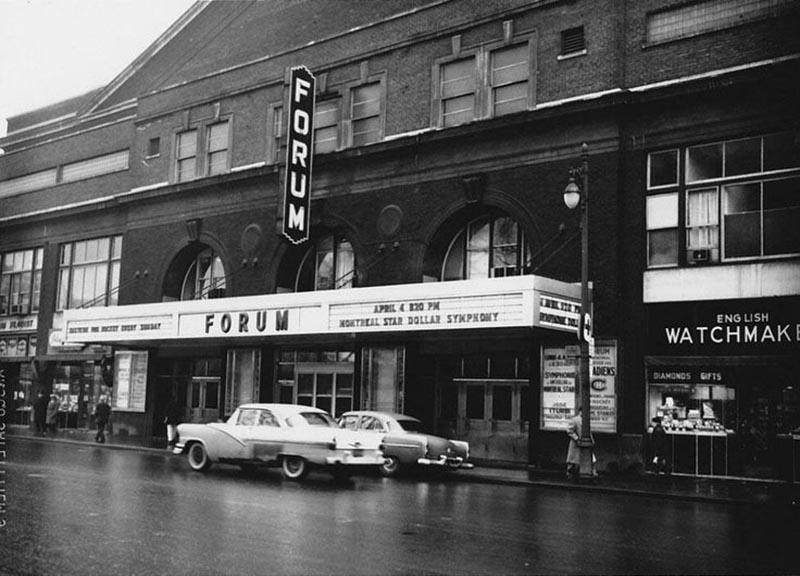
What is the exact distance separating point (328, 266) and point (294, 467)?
42.5 feet

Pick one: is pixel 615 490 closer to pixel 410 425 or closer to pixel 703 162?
pixel 410 425

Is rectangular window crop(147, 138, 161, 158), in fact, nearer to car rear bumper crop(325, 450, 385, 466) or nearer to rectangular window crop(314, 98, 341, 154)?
rectangular window crop(314, 98, 341, 154)

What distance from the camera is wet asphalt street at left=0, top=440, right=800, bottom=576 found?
9367 millimetres

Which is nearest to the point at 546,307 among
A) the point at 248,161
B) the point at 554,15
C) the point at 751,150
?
the point at 751,150

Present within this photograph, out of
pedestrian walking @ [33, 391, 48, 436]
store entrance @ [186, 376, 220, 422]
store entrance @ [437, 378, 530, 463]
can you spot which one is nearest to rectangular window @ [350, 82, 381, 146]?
store entrance @ [437, 378, 530, 463]

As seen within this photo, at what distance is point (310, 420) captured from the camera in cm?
1889

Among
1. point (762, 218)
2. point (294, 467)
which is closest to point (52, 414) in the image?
point (294, 467)

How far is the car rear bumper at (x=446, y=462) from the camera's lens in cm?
2011

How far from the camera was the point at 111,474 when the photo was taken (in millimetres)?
18641

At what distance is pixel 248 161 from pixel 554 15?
510 inches

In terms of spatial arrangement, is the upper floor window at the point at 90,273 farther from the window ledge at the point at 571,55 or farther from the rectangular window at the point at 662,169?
the rectangular window at the point at 662,169

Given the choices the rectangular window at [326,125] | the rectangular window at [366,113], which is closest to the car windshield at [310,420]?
the rectangular window at [366,113]

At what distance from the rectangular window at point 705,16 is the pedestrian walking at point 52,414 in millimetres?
27582

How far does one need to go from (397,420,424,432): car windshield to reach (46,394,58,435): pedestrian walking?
2104 cm
